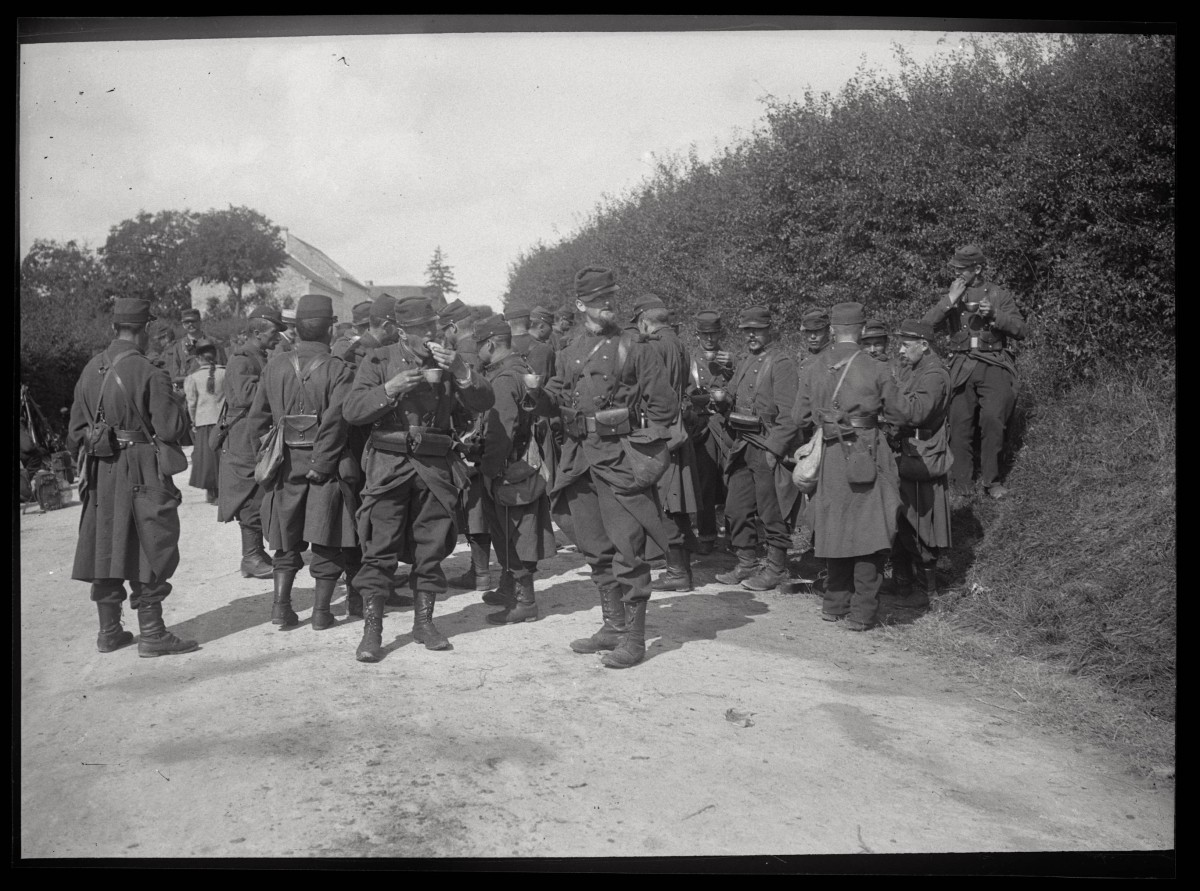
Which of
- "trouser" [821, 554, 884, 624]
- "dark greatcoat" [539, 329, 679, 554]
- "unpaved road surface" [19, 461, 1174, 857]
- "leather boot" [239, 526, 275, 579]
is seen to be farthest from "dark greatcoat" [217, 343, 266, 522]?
"trouser" [821, 554, 884, 624]

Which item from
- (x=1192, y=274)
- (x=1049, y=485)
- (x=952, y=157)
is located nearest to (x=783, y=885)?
(x=1192, y=274)

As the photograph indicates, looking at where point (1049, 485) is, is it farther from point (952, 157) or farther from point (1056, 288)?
point (952, 157)

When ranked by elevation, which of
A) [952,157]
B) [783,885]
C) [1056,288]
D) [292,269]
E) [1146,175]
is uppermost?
[292,269]

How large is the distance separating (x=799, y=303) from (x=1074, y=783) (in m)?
9.30

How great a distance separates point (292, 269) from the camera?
41719mm

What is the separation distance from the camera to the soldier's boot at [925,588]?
24.8 feet

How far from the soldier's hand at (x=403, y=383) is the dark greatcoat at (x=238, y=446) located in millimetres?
2649

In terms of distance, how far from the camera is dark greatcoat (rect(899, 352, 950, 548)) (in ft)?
23.7

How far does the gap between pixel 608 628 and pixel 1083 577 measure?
3263 mm

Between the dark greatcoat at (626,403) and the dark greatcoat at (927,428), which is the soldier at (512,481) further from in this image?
the dark greatcoat at (927,428)

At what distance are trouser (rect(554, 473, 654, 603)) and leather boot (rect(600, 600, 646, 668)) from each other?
0.23 ft

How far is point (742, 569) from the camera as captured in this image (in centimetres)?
869

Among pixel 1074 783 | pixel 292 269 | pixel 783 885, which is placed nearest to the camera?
pixel 783 885

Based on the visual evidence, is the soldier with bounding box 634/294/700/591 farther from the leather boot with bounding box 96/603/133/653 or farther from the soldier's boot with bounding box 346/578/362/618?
the leather boot with bounding box 96/603/133/653
